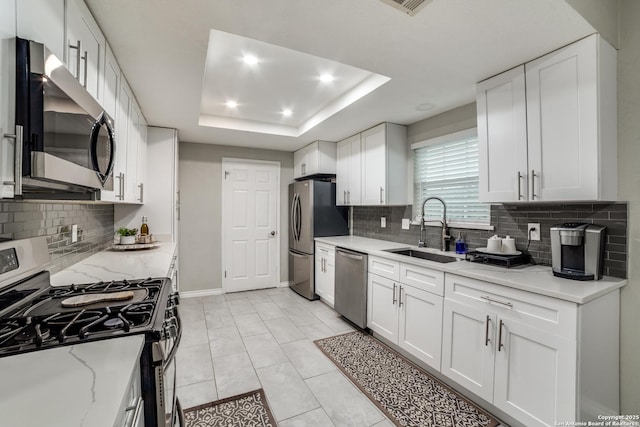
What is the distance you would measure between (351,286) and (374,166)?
1.40 metres

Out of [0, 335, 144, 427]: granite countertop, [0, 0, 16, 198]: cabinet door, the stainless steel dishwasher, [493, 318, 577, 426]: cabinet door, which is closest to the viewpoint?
[0, 335, 144, 427]: granite countertop

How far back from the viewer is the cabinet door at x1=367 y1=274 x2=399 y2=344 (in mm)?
2691

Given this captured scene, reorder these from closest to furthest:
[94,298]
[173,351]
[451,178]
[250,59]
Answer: [173,351] < [94,298] < [250,59] < [451,178]

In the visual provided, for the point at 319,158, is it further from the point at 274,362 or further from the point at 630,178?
the point at 630,178

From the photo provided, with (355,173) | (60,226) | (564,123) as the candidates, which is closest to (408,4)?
(564,123)

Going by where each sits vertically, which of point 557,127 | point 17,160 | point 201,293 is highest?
point 557,127

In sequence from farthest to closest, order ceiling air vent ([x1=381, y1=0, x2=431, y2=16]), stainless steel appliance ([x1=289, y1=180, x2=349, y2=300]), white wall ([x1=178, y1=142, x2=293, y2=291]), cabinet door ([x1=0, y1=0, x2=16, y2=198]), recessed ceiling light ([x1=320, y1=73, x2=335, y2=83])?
white wall ([x1=178, y1=142, x2=293, y2=291]) → stainless steel appliance ([x1=289, y1=180, x2=349, y2=300]) → recessed ceiling light ([x1=320, y1=73, x2=335, y2=83]) → ceiling air vent ([x1=381, y1=0, x2=431, y2=16]) → cabinet door ([x1=0, y1=0, x2=16, y2=198])

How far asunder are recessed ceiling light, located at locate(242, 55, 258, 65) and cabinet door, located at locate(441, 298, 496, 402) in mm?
2312

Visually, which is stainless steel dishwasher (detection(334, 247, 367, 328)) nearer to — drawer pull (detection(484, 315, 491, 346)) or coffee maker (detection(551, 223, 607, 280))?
drawer pull (detection(484, 315, 491, 346))

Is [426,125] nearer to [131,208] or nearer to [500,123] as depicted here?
[500,123]

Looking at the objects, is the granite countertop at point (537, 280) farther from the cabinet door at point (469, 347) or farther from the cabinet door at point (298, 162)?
the cabinet door at point (298, 162)

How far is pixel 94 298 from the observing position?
4.32ft

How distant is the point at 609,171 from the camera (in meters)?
1.71

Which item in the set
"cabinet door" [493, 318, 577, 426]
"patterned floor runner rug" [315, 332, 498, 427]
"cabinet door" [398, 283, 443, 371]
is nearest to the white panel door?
"patterned floor runner rug" [315, 332, 498, 427]
